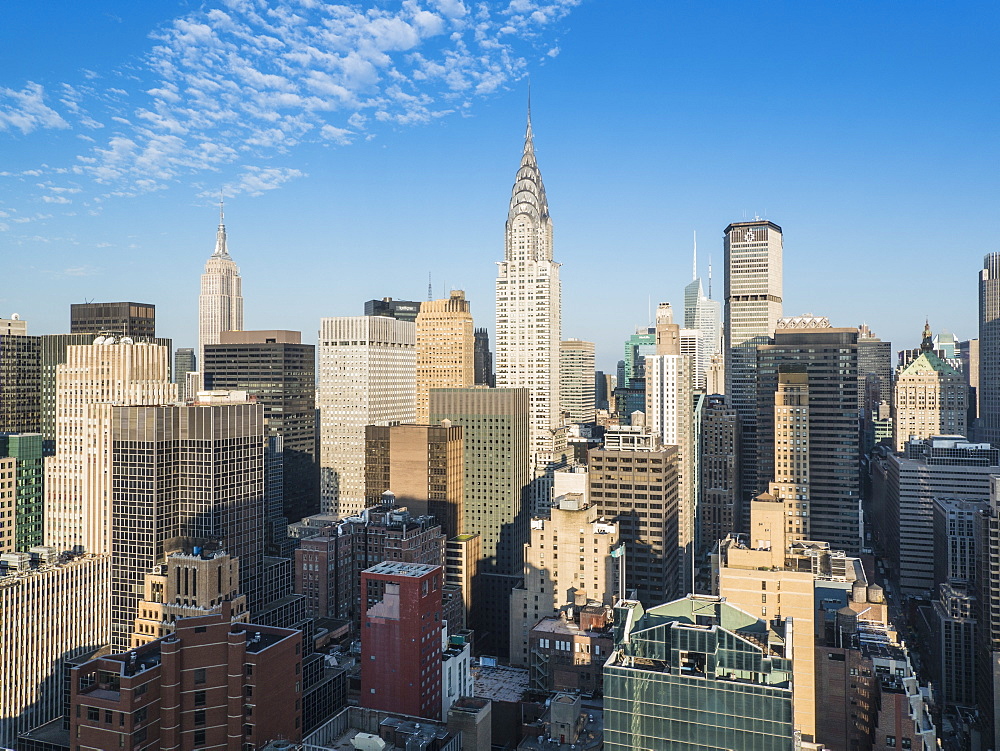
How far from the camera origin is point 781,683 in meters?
74.6

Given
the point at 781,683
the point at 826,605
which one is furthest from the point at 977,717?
the point at 781,683

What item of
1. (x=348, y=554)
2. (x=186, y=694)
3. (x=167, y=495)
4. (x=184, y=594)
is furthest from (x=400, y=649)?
(x=348, y=554)

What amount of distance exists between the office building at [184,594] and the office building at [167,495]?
24.6 meters

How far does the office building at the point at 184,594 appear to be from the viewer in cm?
11719

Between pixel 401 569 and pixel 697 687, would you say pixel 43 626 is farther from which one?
pixel 697 687

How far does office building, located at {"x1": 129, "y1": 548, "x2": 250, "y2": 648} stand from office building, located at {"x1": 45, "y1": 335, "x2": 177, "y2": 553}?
55139mm

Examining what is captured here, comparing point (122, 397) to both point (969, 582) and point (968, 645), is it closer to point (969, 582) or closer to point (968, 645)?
point (968, 645)

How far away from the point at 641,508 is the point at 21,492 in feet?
466

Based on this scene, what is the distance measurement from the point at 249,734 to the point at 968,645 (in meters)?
150

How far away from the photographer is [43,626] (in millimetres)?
135750

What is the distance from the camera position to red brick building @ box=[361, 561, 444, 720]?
386 feet

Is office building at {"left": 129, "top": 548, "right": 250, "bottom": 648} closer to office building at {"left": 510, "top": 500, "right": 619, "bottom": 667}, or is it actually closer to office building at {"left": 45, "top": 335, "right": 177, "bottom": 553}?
office building at {"left": 45, "top": 335, "right": 177, "bottom": 553}

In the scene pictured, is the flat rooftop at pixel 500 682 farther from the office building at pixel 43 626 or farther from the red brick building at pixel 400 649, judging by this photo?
the office building at pixel 43 626

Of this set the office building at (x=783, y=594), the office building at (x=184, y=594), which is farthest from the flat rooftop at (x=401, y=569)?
the office building at (x=783, y=594)
